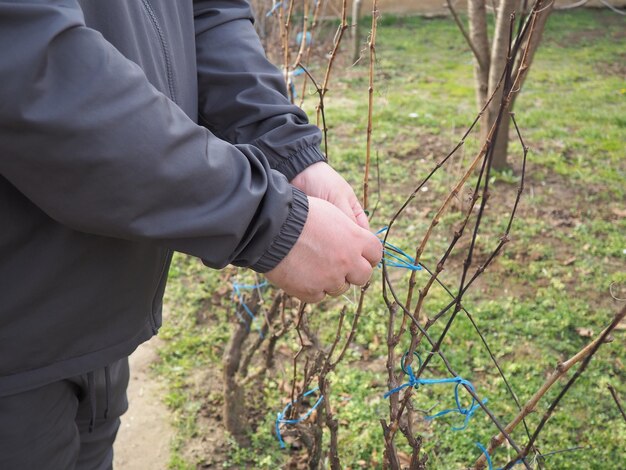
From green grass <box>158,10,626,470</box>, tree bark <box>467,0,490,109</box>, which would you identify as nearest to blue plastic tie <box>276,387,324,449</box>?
green grass <box>158,10,626,470</box>

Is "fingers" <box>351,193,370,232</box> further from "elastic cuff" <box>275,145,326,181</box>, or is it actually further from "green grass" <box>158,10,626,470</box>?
"green grass" <box>158,10,626,470</box>

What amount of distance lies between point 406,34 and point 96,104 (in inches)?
380

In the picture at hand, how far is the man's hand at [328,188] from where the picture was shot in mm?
1685

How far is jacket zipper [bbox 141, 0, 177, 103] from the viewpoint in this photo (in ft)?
4.90

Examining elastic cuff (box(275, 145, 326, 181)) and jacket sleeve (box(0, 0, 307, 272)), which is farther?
elastic cuff (box(275, 145, 326, 181))

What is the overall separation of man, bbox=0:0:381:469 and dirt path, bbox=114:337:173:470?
35.6 inches

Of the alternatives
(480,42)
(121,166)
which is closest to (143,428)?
(121,166)

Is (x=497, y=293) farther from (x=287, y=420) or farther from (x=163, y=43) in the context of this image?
(x=163, y=43)

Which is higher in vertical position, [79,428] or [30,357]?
[30,357]

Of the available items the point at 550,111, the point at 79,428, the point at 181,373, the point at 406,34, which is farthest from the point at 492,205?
the point at 406,34

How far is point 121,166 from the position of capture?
1164mm

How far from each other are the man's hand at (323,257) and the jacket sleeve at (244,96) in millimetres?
317

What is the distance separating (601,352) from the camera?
10.6 ft

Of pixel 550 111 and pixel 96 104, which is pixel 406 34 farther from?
pixel 96 104
